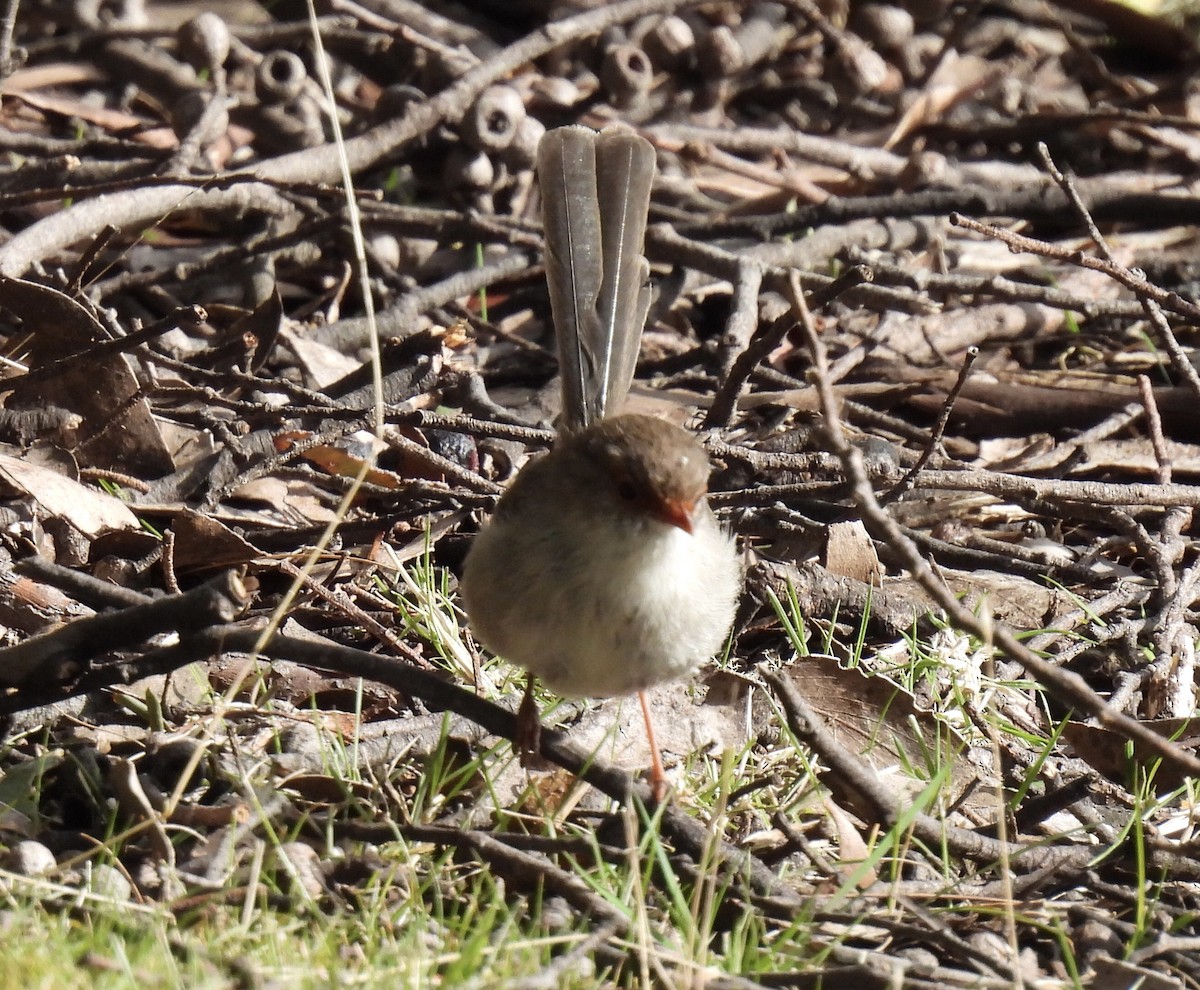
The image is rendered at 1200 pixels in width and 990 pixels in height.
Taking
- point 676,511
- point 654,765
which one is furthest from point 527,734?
point 676,511

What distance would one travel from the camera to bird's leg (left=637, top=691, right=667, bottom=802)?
3587 mm

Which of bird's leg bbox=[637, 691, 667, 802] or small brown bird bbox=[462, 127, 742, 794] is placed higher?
small brown bird bbox=[462, 127, 742, 794]

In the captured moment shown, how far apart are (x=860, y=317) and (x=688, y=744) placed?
108 inches

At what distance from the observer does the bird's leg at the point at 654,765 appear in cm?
359

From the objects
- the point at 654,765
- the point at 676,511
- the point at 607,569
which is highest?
the point at 676,511

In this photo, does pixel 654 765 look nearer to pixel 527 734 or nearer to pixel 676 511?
pixel 527 734

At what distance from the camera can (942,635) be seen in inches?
172

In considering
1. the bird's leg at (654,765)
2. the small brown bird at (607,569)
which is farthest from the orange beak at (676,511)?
the bird's leg at (654,765)

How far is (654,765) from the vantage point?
3730 millimetres

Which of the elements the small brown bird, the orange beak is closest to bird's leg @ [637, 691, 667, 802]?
the small brown bird

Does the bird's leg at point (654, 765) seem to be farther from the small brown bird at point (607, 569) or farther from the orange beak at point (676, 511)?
the orange beak at point (676, 511)

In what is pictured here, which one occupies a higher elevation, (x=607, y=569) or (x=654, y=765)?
(x=607, y=569)

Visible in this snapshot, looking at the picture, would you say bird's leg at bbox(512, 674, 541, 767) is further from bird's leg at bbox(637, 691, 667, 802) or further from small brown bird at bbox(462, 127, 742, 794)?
bird's leg at bbox(637, 691, 667, 802)

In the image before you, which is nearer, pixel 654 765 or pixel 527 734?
pixel 527 734
